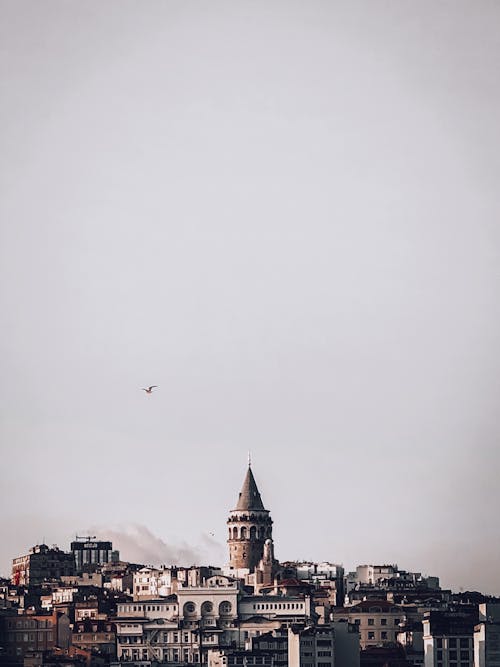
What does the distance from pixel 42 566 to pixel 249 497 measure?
18206 mm

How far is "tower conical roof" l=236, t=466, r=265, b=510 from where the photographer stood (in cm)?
16400

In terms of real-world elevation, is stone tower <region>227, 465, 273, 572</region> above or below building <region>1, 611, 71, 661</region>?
above

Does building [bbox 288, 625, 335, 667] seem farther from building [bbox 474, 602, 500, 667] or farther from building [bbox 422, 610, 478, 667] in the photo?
building [bbox 474, 602, 500, 667]

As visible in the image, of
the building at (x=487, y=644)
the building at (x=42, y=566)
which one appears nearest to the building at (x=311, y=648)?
the building at (x=487, y=644)

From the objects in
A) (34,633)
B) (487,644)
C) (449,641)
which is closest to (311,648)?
(449,641)

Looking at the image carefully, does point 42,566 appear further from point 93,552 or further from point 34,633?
point 34,633

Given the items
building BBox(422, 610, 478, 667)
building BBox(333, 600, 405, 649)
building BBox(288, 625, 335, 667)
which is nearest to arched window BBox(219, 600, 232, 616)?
building BBox(333, 600, 405, 649)

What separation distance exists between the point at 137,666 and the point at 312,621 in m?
11.1

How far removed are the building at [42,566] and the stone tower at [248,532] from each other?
49.3 ft

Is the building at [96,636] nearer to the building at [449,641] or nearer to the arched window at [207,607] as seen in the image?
the arched window at [207,607]

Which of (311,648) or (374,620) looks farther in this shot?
(374,620)

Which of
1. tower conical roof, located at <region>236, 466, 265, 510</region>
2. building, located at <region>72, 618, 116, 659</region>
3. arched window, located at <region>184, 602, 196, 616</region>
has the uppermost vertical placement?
tower conical roof, located at <region>236, 466, 265, 510</region>

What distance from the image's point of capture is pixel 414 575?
531ft

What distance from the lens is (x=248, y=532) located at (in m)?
163
